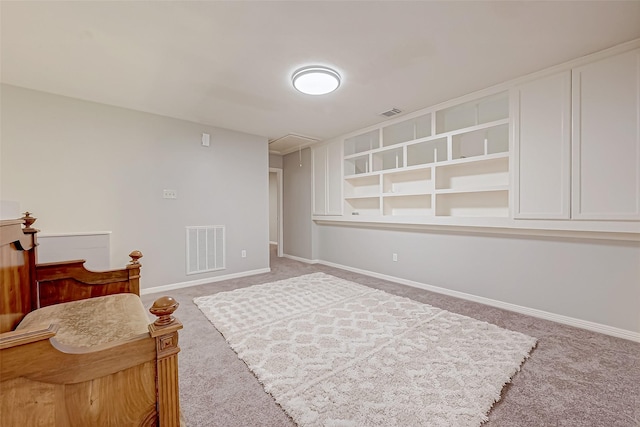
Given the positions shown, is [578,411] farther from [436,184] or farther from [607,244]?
[436,184]

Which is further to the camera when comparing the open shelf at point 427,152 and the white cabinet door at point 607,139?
the open shelf at point 427,152

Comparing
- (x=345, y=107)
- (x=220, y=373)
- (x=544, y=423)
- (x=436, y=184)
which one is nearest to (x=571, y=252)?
(x=436, y=184)

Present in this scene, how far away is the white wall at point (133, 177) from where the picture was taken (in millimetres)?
2750

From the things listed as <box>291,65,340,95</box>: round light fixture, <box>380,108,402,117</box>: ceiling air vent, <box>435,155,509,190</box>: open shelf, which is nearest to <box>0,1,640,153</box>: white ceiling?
<box>291,65,340,95</box>: round light fixture

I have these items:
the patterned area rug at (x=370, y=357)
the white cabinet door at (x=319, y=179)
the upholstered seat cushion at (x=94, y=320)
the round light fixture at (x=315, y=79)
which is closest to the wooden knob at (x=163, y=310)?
the upholstered seat cushion at (x=94, y=320)

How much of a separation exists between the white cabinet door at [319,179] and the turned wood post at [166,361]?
4109mm

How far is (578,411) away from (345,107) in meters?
3.20

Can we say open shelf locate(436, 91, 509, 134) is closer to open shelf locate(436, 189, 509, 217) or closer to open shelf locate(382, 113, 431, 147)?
open shelf locate(382, 113, 431, 147)

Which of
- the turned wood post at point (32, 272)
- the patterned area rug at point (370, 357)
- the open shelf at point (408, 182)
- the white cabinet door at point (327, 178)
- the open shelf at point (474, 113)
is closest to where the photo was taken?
the patterned area rug at point (370, 357)

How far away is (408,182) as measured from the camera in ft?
12.9

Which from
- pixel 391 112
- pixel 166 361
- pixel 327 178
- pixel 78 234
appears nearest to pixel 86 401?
pixel 166 361

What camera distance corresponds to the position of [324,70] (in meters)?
2.35

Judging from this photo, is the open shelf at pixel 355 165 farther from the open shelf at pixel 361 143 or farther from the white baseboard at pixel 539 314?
the white baseboard at pixel 539 314

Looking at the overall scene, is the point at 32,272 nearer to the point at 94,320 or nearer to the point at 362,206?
the point at 94,320
